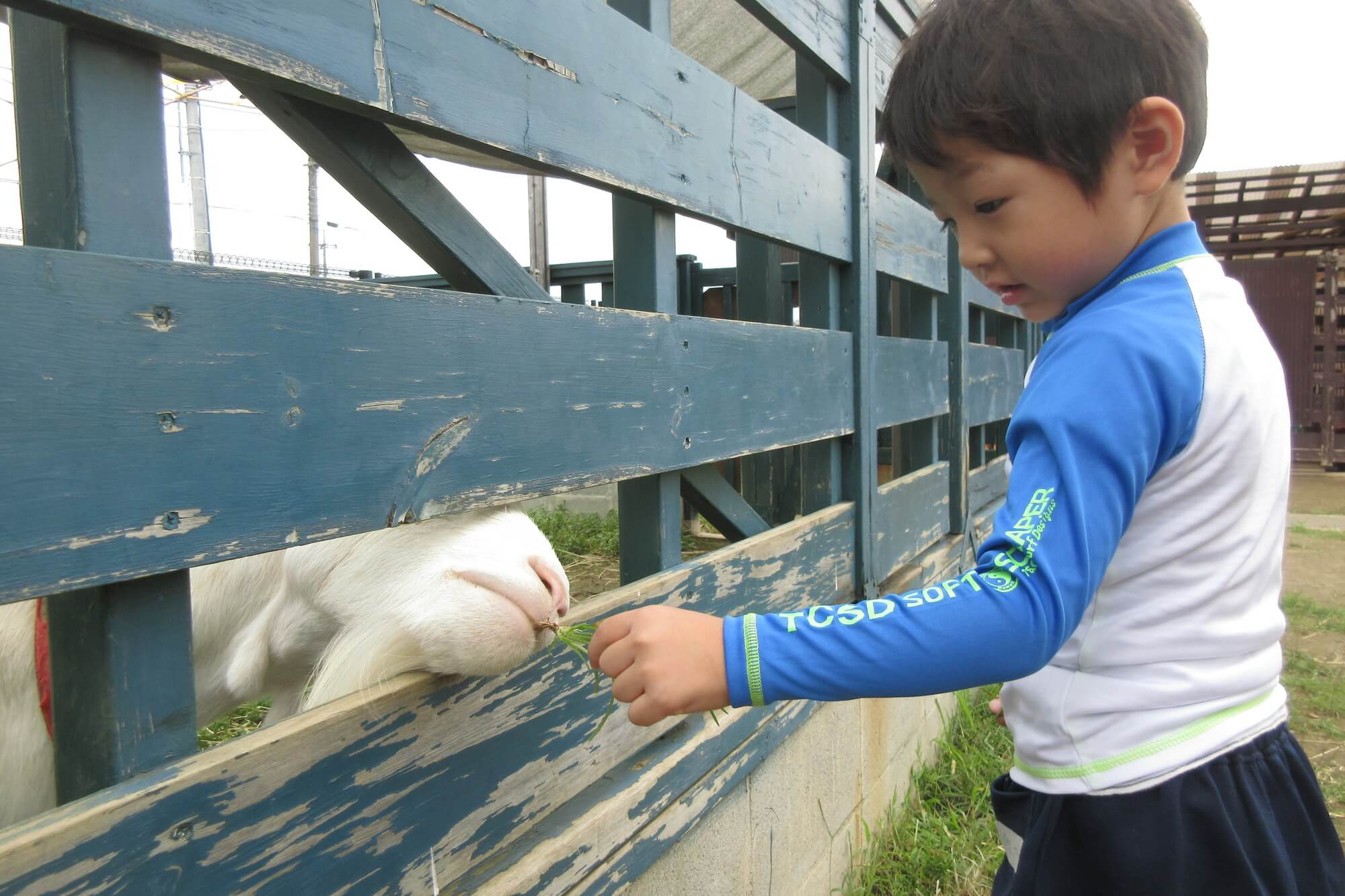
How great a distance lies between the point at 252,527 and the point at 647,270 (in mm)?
857

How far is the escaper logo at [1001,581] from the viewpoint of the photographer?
2.82ft

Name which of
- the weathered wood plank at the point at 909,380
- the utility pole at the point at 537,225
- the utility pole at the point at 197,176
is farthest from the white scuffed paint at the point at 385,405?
the utility pole at the point at 197,176

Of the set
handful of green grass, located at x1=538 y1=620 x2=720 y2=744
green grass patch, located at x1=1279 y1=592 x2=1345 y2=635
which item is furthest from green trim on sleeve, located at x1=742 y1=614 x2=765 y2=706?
green grass patch, located at x1=1279 y1=592 x2=1345 y2=635

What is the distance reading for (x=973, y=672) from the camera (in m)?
0.87

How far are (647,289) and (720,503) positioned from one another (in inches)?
21.5

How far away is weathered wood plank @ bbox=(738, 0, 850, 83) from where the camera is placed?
6.43ft

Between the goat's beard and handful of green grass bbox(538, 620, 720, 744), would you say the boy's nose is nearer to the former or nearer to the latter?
handful of green grass bbox(538, 620, 720, 744)

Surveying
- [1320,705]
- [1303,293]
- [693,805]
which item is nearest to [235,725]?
[693,805]

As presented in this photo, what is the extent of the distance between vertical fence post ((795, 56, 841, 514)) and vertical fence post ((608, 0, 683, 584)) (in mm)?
914

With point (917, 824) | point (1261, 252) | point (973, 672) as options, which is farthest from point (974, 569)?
point (1261, 252)

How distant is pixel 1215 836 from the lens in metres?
0.98

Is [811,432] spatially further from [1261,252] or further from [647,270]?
[1261,252]

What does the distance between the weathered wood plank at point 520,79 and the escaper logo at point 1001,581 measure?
0.75m

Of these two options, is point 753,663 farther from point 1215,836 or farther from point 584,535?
point 584,535
